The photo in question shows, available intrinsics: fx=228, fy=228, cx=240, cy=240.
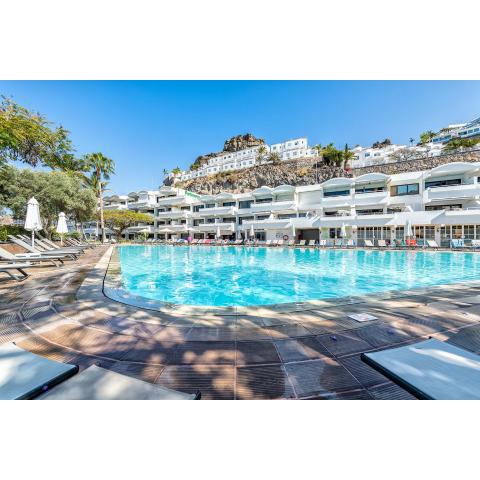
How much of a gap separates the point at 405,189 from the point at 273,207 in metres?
15.6

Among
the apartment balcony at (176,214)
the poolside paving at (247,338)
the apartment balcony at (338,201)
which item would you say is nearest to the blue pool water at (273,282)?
the poolside paving at (247,338)

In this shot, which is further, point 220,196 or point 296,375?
point 220,196

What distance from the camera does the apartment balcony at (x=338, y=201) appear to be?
2711cm

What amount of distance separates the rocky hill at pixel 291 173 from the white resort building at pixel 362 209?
480 inches

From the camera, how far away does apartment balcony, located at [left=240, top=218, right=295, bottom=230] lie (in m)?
30.6

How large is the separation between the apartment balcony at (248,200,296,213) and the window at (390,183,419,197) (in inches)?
455

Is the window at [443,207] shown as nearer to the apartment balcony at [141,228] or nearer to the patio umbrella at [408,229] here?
the patio umbrella at [408,229]

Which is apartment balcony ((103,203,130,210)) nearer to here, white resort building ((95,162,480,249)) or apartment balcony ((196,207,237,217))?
white resort building ((95,162,480,249))
